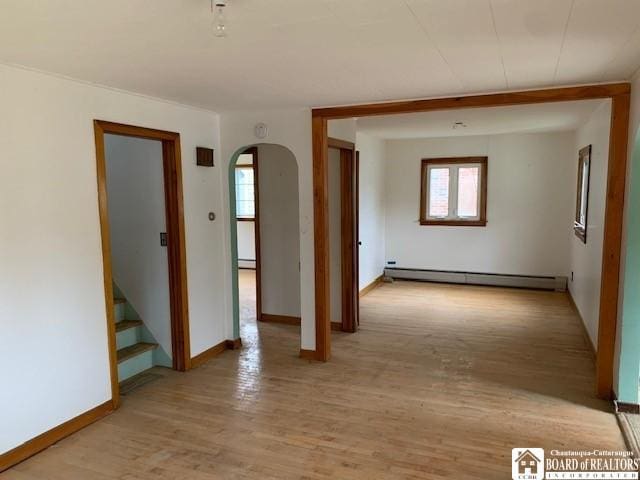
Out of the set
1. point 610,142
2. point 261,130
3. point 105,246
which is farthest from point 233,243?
point 610,142

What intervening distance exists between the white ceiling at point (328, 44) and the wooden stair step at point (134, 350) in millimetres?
2120

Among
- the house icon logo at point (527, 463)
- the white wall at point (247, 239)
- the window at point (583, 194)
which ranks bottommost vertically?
the house icon logo at point (527, 463)

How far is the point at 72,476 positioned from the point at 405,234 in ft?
19.6

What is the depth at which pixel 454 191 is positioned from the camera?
7.26m

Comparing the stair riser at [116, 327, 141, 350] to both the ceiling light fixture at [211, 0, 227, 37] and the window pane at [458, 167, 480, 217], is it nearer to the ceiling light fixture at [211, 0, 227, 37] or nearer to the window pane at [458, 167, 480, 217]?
the ceiling light fixture at [211, 0, 227, 37]

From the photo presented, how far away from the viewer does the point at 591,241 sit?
4402 mm

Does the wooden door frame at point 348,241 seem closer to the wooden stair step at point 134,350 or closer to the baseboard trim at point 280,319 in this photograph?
the baseboard trim at point 280,319

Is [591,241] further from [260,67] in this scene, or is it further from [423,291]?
[260,67]

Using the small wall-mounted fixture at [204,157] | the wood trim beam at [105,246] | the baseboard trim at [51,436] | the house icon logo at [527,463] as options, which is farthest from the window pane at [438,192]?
the baseboard trim at [51,436]

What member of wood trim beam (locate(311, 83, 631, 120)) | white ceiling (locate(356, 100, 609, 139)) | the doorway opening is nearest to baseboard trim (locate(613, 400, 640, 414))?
wood trim beam (locate(311, 83, 631, 120))

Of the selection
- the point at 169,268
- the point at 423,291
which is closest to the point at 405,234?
the point at 423,291

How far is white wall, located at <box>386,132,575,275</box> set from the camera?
6688mm

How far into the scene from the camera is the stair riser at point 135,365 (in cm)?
371

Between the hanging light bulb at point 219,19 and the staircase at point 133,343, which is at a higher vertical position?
the hanging light bulb at point 219,19
